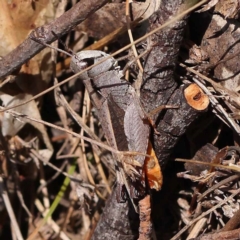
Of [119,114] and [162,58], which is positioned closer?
[162,58]

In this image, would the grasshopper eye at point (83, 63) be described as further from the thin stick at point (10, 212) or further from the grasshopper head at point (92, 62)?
the thin stick at point (10, 212)

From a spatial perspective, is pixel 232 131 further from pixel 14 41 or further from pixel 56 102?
pixel 14 41

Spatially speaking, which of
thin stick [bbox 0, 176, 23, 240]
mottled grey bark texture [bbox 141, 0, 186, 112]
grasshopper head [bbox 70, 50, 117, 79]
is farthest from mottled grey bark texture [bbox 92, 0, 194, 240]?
thin stick [bbox 0, 176, 23, 240]

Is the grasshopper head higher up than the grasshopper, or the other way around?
the grasshopper head

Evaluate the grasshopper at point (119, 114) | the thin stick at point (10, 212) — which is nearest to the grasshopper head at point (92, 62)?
the grasshopper at point (119, 114)

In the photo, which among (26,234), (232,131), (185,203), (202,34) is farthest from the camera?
(26,234)

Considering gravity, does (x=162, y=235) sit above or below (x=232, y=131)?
below

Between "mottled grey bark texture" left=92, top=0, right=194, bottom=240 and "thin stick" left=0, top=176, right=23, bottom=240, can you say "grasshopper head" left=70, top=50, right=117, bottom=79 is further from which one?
"thin stick" left=0, top=176, right=23, bottom=240

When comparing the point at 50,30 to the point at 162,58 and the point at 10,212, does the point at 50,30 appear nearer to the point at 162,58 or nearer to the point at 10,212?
the point at 162,58

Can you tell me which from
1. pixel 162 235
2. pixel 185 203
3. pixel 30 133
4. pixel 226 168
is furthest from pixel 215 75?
pixel 30 133

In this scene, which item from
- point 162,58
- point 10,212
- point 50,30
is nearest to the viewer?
point 162,58

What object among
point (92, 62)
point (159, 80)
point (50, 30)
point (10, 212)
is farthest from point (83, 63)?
point (10, 212)
